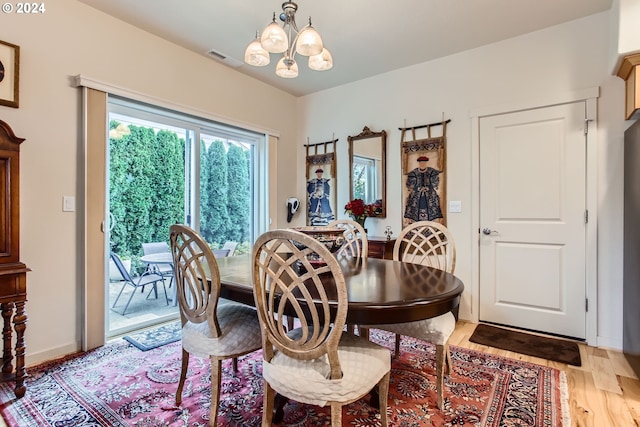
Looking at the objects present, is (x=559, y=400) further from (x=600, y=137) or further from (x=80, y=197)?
(x=80, y=197)

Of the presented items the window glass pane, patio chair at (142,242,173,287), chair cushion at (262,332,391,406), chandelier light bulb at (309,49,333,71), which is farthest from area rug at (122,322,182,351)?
chandelier light bulb at (309,49,333,71)

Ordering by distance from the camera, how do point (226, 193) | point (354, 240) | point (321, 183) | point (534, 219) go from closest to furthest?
point (354, 240)
point (534, 219)
point (226, 193)
point (321, 183)

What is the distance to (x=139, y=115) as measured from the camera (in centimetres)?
296

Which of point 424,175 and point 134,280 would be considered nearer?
point 134,280

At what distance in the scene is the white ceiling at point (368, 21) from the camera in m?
2.50

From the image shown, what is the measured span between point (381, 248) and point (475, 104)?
165 cm

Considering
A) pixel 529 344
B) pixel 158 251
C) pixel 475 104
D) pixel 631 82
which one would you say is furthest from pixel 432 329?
pixel 158 251

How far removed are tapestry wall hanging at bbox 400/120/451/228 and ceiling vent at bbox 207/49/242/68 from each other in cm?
190

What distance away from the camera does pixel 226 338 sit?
1.65 m

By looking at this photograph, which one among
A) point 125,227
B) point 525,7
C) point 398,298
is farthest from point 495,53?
point 125,227

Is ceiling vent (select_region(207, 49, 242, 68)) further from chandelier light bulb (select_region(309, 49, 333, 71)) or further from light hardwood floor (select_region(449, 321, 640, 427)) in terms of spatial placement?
light hardwood floor (select_region(449, 321, 640, 427))

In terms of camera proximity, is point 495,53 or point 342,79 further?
point 342,79

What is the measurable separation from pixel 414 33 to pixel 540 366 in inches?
110

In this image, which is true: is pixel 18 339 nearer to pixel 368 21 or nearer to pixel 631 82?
pixel 368 21
